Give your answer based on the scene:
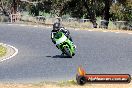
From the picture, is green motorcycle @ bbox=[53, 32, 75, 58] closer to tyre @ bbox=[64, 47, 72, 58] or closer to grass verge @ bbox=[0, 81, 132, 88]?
tyre @ bbox=[64, 47, 72, 58]

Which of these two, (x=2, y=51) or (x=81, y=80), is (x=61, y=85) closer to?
(x=81, y=80)

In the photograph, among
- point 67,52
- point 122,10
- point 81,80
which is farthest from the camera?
point 122,10

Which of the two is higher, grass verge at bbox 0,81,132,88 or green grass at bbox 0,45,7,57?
grass verge at bbox 0,81,132,88

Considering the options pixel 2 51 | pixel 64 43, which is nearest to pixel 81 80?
pixel 64 43

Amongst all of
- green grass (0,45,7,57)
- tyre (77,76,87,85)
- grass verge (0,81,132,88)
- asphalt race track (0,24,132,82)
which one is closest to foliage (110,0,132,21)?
asphalt race track (0,24,132,82)

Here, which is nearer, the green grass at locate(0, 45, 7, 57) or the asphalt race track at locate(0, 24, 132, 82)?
the asphalt race track at locate(0, 24, 132, 82)

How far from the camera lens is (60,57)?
1888 centimetres

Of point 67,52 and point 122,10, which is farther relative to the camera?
point 122,10

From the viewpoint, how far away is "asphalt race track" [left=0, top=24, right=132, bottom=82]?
1484 cm

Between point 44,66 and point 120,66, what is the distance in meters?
2.92

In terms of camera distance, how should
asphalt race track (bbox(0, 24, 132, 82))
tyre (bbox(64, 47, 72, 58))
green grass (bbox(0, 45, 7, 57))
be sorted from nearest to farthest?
1. asphalt race track (bbox(0, 24, 132, 82))
2. tyre (bbox(64, 47, 72, 58))
3. green grass (bbox(0, 45, 7, 57))

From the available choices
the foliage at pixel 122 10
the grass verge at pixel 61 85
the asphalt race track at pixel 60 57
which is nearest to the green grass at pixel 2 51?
the asphalt race track at pixel 60 57

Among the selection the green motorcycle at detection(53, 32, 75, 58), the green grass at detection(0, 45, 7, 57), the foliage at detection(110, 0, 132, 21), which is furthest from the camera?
the foliage at detection(110, 0, 132, 21)

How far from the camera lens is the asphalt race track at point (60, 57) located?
48.7 feet
